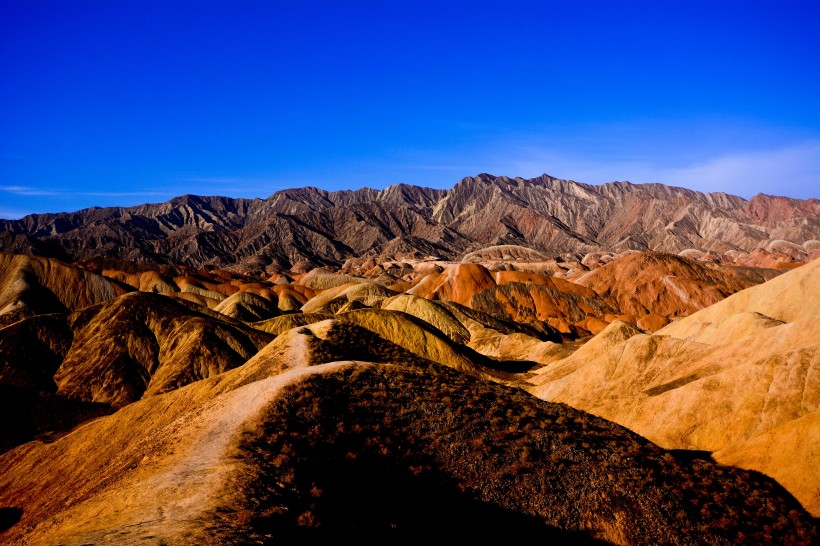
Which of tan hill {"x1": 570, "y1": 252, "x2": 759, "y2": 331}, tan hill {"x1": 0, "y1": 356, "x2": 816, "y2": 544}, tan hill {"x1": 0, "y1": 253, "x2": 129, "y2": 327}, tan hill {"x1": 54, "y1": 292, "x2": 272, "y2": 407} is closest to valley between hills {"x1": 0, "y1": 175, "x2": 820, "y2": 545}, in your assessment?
tan hill {"x1": 0, "y1": 356, "x2": 816, "y2": 544}

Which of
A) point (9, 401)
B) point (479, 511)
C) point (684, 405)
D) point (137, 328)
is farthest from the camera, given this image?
point (137, 328)

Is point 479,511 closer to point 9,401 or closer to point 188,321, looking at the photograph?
point 9,401

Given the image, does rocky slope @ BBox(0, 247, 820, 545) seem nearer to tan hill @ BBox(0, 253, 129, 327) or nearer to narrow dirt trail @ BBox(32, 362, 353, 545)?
narrow dirt trail @ BBox(32, 362, 353, 545)

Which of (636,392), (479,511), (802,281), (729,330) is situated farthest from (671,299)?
(479,511)

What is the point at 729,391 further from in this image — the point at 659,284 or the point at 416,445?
the point at 659,284

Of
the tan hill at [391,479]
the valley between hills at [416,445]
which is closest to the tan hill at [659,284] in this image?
the valley between hills at [416,445]

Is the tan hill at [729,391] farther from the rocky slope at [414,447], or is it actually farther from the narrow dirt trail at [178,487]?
the narrow dirt trail at [178,487]
